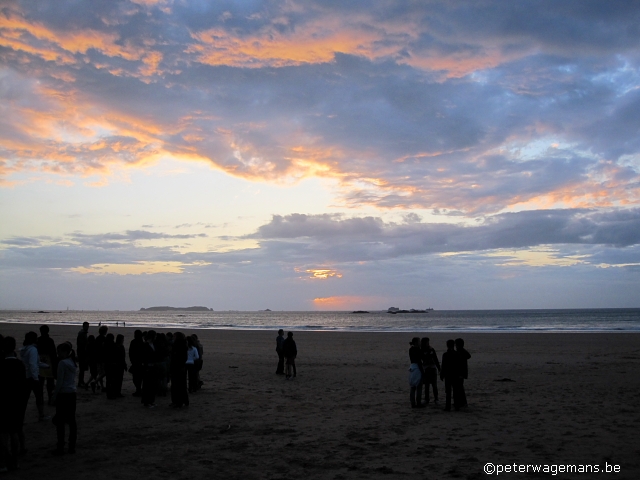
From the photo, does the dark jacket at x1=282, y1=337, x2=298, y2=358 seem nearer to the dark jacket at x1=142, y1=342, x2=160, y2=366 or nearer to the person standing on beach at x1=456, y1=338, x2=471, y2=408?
the dark jacket at x1=142, y1=342, x2=160, y2=366

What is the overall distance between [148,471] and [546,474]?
18.0 ft

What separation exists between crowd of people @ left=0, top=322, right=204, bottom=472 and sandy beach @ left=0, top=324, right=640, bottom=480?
1.12ft

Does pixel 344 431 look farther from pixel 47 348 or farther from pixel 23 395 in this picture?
pixel 47 348

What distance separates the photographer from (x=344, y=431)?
8930 mm

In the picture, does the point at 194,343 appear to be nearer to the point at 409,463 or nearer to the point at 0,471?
the point at 0,471

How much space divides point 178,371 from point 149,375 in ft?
2.88

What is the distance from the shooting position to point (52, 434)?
8547 mm

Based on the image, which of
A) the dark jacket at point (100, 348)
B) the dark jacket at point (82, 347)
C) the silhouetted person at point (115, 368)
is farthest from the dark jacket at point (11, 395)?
the dark jacket at point (82, 347)

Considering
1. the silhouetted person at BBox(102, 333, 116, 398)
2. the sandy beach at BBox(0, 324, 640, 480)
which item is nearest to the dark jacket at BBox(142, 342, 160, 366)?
the silhouetted person at BBox(102, 333, 116, 398)

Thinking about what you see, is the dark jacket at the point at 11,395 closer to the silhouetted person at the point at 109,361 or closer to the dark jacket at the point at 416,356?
the silhouetted person at the point at 109,361

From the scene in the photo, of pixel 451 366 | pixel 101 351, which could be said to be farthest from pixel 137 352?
pixel 451 366

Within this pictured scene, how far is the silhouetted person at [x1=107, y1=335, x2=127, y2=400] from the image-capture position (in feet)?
37.8

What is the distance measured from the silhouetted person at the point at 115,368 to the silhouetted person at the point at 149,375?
0.72 metres

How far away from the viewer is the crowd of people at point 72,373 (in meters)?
6.60
